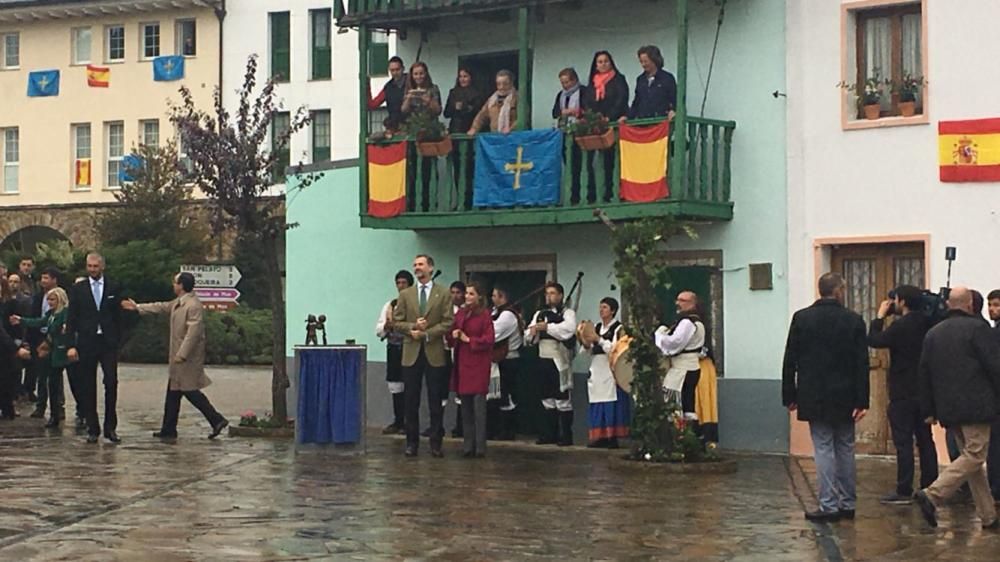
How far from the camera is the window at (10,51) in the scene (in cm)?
5297

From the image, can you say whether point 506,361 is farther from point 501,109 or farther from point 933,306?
point 933,306

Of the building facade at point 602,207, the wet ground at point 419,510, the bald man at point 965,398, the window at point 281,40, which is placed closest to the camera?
the wet ground at point 419,510

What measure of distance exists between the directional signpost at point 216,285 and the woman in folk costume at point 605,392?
1042 centimetres

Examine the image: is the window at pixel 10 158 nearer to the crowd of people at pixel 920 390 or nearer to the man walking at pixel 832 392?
the crowd of people at pixel 920 390

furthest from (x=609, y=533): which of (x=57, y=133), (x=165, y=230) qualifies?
(x=57, y=133)

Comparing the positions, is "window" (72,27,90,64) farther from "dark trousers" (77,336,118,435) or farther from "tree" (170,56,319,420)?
"dark trousers" (77,336,118,435)

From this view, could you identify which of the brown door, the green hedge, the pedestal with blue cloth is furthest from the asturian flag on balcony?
the green hedge

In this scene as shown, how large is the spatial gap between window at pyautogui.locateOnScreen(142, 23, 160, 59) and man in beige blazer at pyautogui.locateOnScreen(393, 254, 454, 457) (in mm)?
34141

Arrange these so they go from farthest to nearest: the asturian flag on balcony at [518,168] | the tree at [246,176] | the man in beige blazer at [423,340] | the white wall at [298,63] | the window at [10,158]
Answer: the window at [10,158] → the white wall at [298,63] → the tree at [246,176] → the asturian flag on balcony at [518,168] → the man in beige blazer at [423,340]

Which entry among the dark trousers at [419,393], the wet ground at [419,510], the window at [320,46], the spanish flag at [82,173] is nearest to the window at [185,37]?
the window at [320,46]

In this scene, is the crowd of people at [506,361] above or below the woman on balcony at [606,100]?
below

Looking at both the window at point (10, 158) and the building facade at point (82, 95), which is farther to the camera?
the window at point (10, 158)

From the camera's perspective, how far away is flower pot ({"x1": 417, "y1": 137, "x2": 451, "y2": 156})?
2184 cm

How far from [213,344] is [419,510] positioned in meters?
27.9
